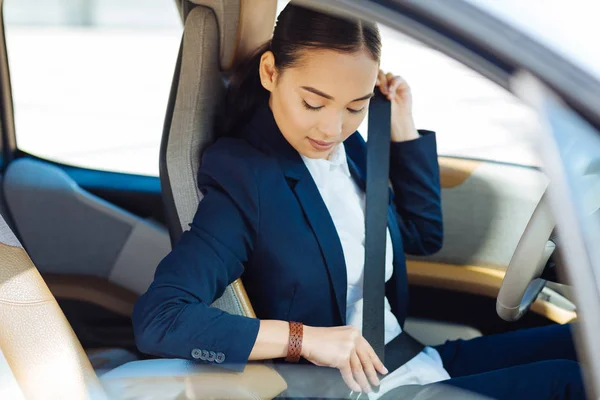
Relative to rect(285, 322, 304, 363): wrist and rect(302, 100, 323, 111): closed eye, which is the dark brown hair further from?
rect(285, 322, 304, 363): wrist

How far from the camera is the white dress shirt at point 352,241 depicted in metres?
1.52

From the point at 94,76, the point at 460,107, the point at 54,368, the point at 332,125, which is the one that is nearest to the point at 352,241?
the point at 332,125

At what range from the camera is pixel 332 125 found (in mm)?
1371

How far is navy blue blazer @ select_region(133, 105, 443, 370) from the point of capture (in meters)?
1.25

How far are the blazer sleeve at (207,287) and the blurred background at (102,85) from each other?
109cm

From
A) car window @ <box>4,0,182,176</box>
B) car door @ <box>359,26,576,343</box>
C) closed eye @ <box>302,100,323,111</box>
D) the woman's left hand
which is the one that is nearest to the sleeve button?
closed eye @ <box>302,100,323,111</box>

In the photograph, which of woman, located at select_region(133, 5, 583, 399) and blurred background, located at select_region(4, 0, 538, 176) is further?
blurred background, located at select_region(4, 0, 538, 176)

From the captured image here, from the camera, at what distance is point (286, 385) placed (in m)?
1.34

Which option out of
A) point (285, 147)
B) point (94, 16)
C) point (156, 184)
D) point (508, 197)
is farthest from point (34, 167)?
point (94, 16)

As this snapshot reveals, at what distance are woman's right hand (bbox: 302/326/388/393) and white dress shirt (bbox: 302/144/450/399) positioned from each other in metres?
0.18

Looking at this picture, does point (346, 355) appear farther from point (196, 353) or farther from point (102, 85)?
point (102, 85)

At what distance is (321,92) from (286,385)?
52cm

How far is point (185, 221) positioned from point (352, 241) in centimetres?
33

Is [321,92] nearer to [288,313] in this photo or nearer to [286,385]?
[288,313]
